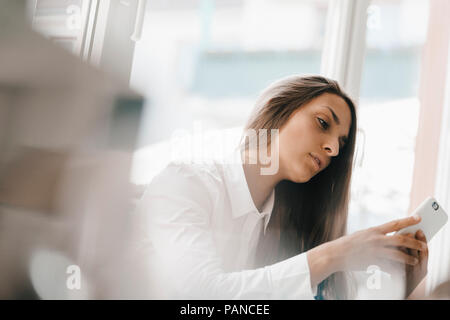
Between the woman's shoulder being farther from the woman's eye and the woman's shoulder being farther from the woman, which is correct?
the woman's eye

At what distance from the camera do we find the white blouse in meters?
0.77

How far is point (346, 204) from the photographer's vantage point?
841mm

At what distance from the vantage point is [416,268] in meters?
0.82

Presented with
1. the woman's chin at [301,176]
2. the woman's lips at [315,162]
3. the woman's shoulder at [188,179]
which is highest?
the woman's lips at [315,162]

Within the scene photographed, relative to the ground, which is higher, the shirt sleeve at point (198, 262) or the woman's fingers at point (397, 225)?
the woman's fingers at point (397, 225)

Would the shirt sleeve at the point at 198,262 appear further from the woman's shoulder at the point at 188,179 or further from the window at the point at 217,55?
the window at the point at 217,55

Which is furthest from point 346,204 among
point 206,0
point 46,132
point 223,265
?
point 46,132

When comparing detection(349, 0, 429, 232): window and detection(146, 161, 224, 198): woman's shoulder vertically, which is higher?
detection(349, 0, 429, 232): window

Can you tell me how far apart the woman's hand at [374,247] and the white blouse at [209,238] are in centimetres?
8

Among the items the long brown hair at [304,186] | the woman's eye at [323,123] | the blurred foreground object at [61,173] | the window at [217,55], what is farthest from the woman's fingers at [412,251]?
the blurred foreground object at [61,173]

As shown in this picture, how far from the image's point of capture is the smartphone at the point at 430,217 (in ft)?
2.69

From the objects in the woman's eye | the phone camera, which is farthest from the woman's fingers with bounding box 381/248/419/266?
the woman's eye

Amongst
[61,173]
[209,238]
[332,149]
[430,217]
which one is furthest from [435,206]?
[61,173]

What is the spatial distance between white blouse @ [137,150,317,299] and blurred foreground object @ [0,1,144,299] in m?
0.07
